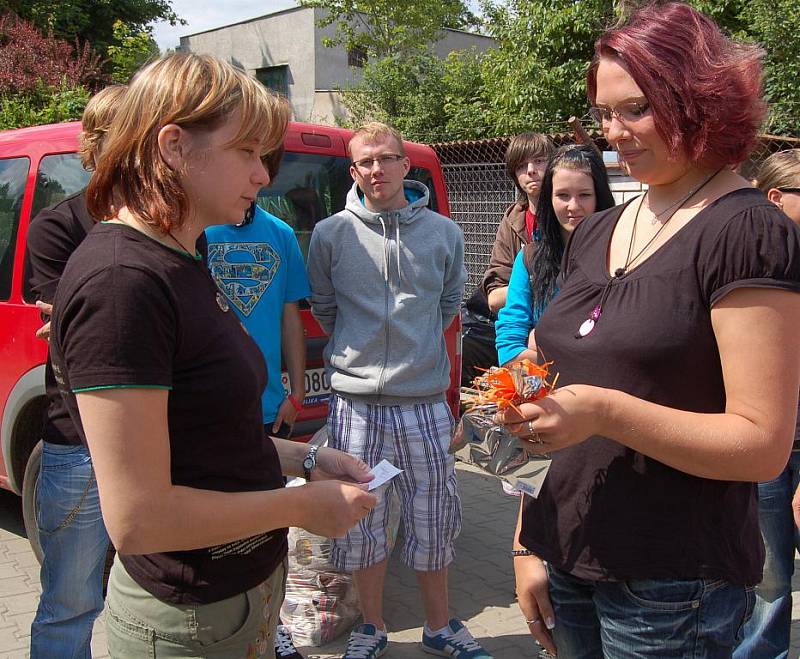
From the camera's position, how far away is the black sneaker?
11.1 ft

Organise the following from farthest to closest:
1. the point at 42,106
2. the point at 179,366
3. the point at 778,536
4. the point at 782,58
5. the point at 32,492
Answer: the point at 42,106
the point at 782,58
the point at 32,492
the point at 778,536
the point at 179,366

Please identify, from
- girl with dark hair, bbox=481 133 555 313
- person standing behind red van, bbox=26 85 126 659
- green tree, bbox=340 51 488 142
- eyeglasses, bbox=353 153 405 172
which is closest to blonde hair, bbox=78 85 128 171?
person standing behind red van, bbox=26 85 126 659

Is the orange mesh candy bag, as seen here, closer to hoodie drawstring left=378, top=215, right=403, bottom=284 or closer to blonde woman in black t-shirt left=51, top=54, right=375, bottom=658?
blonde woman in black t-shirt left=51, top=54, right=375, bottom=658

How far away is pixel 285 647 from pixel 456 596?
42.4 inches

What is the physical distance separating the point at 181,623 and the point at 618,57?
56.0 inches

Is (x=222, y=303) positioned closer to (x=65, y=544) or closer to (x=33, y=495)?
(x=65, y=544)

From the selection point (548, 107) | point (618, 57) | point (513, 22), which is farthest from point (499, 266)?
point (513, 22)

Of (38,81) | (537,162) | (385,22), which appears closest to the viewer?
(537,162)

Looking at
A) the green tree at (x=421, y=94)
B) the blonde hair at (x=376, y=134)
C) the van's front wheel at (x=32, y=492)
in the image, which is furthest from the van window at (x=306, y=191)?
the green tree at (x=421, y=94)

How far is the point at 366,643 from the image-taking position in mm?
3463

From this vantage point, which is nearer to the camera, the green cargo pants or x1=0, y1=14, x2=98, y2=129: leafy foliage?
the green cargo pants

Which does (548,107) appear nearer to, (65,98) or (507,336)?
(65,98)

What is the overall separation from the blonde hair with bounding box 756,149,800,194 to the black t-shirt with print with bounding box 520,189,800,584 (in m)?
1.65

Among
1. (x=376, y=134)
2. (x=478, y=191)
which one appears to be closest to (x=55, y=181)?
(x=376, y=134)
